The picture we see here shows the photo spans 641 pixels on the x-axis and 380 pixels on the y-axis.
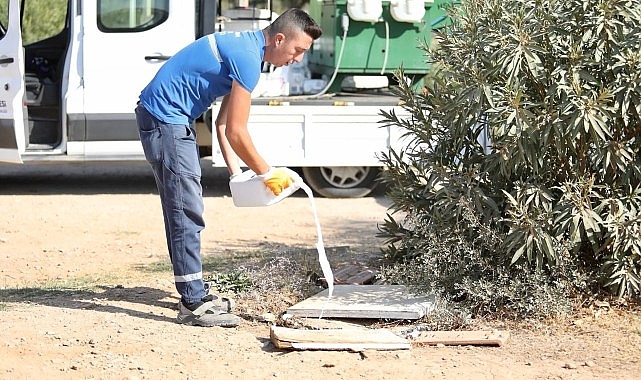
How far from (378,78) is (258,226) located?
2.53 meters

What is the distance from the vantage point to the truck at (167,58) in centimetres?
1100

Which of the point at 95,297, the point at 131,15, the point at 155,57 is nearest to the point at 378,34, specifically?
the point at 155,57

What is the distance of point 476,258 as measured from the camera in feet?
20.4

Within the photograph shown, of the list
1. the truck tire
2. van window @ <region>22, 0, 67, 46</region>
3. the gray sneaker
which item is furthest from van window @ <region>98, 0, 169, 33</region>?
the gray sneaker

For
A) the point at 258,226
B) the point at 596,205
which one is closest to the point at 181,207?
the point at 596,205

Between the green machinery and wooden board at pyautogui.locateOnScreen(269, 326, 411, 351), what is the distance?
19.8 ft

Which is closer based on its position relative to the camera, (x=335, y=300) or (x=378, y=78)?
(x=335, y=300)

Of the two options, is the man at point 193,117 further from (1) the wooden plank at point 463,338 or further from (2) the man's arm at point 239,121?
(1) the wooden plank at point 463,338

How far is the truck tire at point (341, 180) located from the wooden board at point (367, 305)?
17.1ft

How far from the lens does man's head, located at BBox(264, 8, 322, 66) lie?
5848mm

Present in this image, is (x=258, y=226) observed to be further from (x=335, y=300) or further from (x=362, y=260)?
(x=335, y=300)

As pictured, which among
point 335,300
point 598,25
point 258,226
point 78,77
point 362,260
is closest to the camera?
point 598,25

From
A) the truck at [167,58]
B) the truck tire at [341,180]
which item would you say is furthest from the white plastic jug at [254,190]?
the truck tire at [341,180]

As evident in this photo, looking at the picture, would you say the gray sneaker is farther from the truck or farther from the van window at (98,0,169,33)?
the van window at (98,0,169,33)
